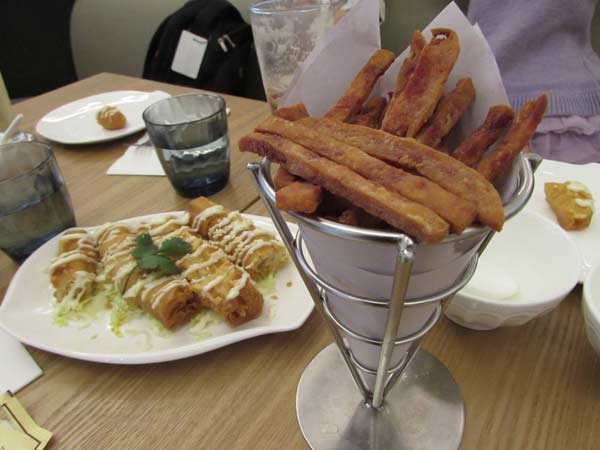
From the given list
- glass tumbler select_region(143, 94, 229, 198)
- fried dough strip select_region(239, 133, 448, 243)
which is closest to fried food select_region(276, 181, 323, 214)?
fried dough strip select_region(239, 133, 448, 243)

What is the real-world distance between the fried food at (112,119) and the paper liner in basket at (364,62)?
88 centimetres

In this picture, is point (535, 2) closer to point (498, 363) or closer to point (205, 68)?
point (498, 363)

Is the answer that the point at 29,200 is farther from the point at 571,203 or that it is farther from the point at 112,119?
the point at 571,203

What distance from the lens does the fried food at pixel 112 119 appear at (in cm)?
114

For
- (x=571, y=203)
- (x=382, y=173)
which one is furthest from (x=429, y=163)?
(x=571, y=203)

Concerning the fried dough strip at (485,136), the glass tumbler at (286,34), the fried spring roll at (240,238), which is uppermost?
the fried dough strip at (485,136)

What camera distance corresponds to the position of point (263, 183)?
31 cm

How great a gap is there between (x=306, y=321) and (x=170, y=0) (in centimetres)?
209

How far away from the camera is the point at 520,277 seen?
1.80 feet

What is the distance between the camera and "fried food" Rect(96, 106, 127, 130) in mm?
1137

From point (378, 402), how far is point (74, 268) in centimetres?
49

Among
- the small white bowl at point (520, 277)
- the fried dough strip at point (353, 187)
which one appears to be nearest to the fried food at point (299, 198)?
the fried dough strip at point (353, 187)

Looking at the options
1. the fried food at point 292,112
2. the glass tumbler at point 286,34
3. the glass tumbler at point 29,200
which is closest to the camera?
the fried food at point 292,112

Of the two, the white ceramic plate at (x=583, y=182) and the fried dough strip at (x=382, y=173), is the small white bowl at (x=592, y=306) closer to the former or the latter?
the white ceramic plate at (x=583, y=182)
